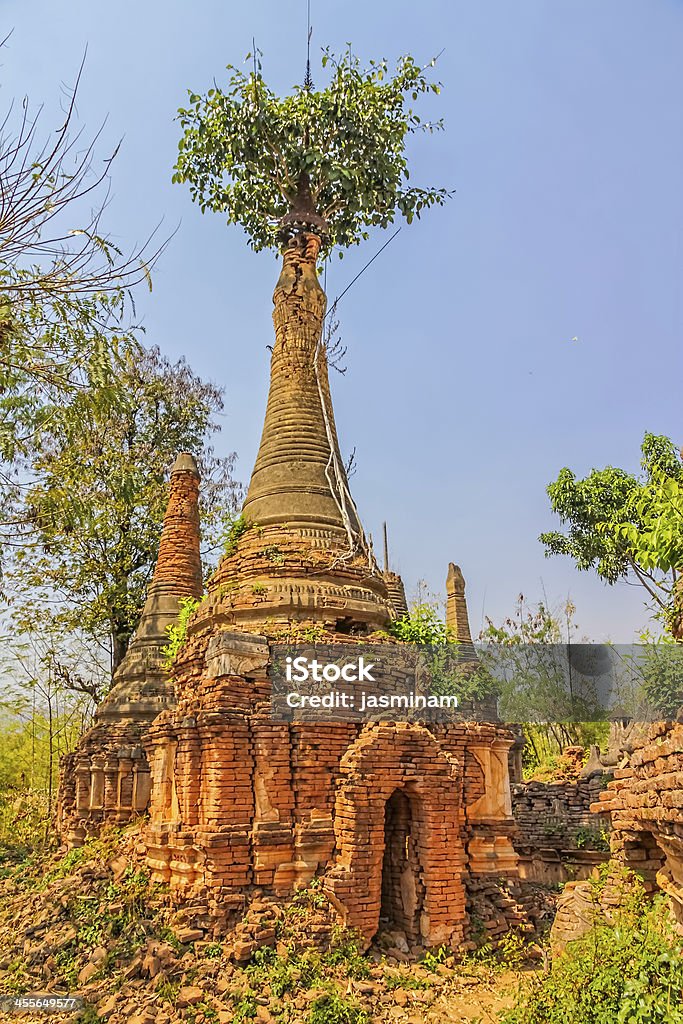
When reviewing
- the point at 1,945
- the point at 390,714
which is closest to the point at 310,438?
the point at 390,714

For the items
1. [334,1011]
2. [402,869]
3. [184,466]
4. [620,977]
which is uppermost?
[184,466]

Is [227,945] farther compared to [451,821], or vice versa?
[451,821]

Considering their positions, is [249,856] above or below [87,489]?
below

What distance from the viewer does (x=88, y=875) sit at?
10.7m

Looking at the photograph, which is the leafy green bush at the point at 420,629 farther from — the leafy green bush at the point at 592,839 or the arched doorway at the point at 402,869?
the leafy green bush at the point at 592,839

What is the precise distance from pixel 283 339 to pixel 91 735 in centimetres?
789

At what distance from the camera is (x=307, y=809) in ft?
28.8

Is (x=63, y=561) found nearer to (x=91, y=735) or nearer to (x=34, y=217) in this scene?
(x=91, y=735)

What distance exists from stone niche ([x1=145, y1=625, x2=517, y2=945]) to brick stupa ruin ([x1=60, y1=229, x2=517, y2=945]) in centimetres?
2

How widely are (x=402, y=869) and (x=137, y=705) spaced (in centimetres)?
Result: 665

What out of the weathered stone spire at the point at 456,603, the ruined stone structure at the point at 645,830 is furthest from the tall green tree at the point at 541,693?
the ruined stone structure at the point at 645,830

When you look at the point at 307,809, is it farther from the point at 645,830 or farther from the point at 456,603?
the point at 456,603

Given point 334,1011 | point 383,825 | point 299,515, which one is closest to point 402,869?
point 383,825

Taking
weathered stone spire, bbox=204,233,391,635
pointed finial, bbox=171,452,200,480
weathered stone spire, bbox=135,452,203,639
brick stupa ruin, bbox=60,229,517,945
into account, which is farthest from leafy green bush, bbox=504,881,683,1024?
pointed finial, bbox=171,452,200,480
